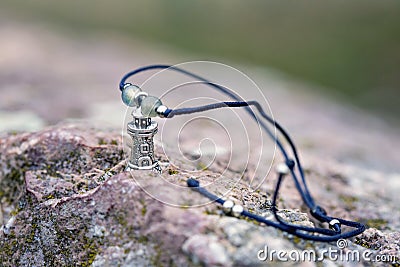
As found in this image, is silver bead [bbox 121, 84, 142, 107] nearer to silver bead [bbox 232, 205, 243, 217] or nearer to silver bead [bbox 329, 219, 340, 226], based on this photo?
silver bead [bbox 232, 205, 243, 217]

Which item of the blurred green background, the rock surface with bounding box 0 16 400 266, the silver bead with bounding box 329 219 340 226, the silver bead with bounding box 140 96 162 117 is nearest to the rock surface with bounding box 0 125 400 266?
the rock surface with bounding box 0 16 400 266

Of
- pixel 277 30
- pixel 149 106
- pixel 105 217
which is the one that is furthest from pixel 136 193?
pixel 277 30

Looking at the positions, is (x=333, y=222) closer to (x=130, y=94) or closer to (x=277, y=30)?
(x=130, y=94)

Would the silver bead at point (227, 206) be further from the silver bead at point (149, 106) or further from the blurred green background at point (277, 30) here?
the blurred green background at point (277, 30)

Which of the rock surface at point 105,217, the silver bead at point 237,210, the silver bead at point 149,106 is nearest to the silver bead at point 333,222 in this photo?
the rock surface at point 105,217

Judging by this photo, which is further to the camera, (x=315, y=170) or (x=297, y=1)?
(x=297, y=1)

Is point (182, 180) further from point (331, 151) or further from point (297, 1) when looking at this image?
point (297, 1)

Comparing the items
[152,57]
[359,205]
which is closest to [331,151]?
[359,205]
